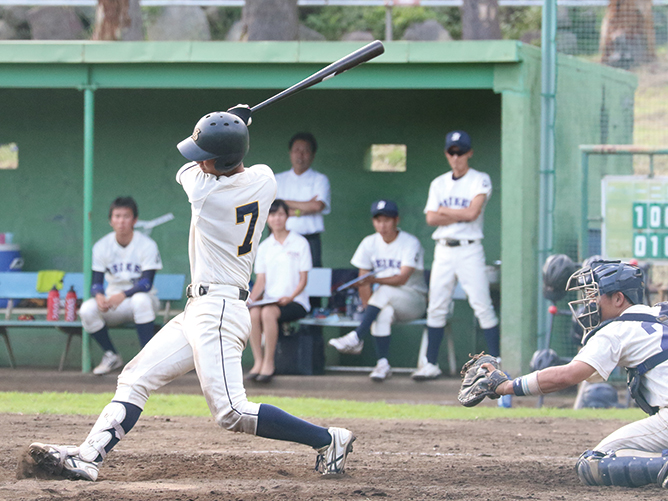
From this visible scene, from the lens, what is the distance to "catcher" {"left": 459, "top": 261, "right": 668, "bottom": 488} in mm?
3451

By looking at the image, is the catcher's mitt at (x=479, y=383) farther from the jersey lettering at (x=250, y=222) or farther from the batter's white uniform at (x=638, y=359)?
the jersey lettering at (x=250, y=222)

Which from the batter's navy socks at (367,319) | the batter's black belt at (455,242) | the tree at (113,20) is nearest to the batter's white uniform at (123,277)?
the batter's navy socks at (367,319)

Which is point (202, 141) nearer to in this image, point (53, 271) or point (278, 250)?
point (278, 250)

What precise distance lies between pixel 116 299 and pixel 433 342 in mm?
2768

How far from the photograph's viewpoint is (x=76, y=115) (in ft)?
30.0

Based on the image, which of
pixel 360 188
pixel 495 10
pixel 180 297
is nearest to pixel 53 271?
pixel 180 297

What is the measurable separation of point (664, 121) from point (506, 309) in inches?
274

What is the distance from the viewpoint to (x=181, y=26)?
19344mm

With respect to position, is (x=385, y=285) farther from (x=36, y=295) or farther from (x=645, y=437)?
(x=645, y=437)

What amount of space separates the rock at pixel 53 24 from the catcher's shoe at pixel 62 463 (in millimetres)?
17572

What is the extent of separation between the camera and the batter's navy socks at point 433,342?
734 cm

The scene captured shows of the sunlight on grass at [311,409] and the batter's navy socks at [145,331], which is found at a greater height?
the batter's navy socks at [145,331]

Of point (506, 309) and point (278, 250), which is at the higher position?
point (278, 250)

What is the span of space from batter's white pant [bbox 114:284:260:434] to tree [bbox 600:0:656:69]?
6.90 metres
